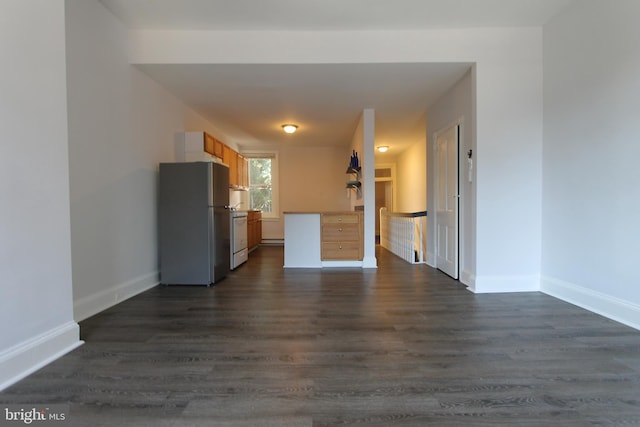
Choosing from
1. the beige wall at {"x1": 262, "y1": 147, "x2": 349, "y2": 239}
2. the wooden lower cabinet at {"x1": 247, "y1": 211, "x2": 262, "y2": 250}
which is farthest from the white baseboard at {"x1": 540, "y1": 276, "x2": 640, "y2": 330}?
the beige wall at {"x1": 262, "y1": 147, "x2": 349, "y2": 239}

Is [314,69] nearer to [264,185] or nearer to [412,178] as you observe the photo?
[264,185]

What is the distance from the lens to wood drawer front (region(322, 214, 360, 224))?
4.78 metres

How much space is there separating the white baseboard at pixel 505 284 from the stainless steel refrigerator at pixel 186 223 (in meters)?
3.11

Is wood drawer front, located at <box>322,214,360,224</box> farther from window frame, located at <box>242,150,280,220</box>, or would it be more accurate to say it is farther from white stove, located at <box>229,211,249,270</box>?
window frame, located at <box>242,150,280,220</box>

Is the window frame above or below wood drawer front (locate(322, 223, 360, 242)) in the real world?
above

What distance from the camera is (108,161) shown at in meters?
2.80

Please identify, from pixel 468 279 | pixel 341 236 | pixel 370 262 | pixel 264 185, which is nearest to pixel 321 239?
pixel 341 236

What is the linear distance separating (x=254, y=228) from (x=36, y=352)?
5057 mm

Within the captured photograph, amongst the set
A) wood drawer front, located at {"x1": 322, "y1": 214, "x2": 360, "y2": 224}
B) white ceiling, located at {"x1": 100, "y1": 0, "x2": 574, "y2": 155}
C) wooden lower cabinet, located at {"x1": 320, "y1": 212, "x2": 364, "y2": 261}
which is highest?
white ceiling, located at {"x1": 100, "y1": 0, "x2": 574, "y2": 155}

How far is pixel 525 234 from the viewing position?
3.16m

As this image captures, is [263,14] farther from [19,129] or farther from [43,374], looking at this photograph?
[43,374]

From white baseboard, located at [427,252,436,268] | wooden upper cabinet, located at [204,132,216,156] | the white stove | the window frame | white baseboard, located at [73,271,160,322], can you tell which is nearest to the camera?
white baseboard, located at [73,271,160,322]

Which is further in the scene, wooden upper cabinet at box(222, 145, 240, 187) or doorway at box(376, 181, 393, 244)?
doorway at box(376, 181, 393, 244)

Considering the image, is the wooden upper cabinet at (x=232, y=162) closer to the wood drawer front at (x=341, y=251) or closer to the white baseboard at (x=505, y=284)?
the wood drawer front at (x=341, y=251)
